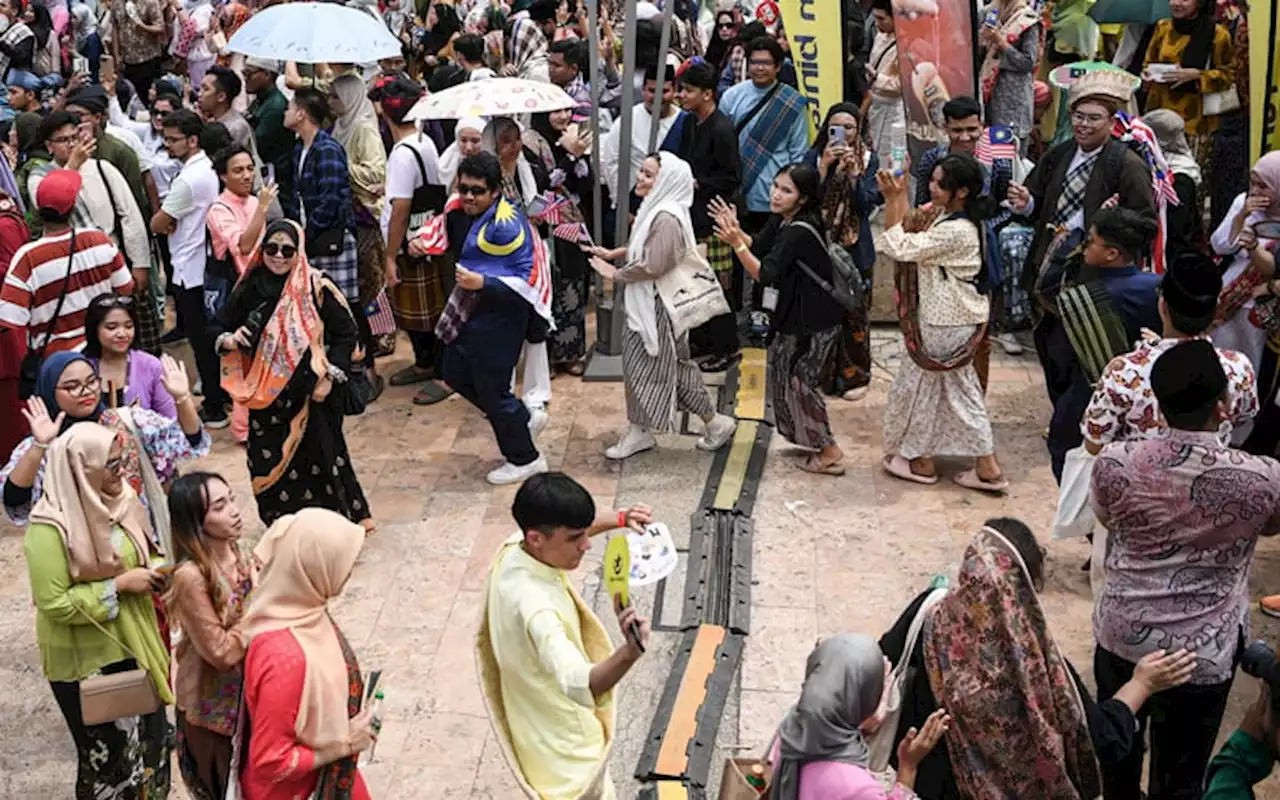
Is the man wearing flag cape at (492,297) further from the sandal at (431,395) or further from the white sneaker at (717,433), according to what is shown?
the sandal at (431,395)

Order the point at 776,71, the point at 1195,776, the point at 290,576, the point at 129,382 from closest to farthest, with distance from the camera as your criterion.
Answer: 1. the point at 290,576
2. the point at 1195,776
3. the point at 129,382
4. the point at 776,71

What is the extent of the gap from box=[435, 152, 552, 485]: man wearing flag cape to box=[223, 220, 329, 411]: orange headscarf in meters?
0.85

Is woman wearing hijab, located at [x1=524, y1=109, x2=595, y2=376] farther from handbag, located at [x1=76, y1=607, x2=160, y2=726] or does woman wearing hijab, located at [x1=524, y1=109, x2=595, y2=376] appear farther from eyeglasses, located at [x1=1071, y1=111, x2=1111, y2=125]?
handbag, located at [x1=76, y1=607, x2=160, y2=726]

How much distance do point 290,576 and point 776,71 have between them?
627 cm

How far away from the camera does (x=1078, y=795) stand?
152 inches

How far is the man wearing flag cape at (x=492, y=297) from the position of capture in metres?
7.36

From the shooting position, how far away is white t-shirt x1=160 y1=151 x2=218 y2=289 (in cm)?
828

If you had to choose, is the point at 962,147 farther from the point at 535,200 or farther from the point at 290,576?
the point at 290,576

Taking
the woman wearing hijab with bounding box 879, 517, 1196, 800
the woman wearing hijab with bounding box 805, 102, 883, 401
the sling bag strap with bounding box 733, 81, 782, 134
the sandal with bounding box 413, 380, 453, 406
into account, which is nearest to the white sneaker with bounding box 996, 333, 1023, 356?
the woman wearing hijab with bounding box 805, 102, 883, 401

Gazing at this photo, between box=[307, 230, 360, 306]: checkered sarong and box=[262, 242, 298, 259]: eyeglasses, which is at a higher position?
box=[262, 242, 298, 259]: eyeglasses

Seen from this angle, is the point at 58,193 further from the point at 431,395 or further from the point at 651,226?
the point at 651,226

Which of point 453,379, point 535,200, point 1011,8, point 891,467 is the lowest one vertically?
point 891,467

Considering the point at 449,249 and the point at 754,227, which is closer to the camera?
the point at 449,249

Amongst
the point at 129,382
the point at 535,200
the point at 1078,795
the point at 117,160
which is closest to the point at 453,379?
the point at 535,200
